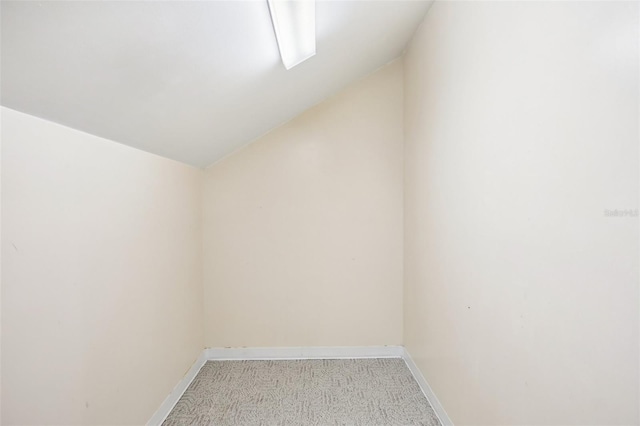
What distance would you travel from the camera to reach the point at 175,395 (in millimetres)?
2076

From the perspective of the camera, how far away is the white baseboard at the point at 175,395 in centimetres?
183

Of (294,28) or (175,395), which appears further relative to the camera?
(175,395)

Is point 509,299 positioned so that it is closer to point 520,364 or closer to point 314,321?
point 520,364

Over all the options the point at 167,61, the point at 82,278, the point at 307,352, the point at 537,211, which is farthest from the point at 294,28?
the point at 307,352

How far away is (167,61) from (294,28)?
0.50m

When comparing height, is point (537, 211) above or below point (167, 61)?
below

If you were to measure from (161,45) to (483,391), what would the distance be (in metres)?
1.83

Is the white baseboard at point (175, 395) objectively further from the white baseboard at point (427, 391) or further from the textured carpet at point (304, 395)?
the white baseboard at point (427, 391)

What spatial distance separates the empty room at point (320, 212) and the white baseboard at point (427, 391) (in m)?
0.02

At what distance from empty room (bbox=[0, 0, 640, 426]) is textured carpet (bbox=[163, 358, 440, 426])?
0.02m

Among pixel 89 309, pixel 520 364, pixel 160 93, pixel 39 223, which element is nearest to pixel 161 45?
pixel 160 93

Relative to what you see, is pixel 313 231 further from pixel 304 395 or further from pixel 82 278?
pixel 82 278

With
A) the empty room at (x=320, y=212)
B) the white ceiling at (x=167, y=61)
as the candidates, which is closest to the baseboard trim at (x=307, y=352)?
the empty room at (x=320, y=212)

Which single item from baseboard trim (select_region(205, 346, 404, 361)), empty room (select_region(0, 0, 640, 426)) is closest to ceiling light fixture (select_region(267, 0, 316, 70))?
empty room (select_region(0, 0, 640, 426))
